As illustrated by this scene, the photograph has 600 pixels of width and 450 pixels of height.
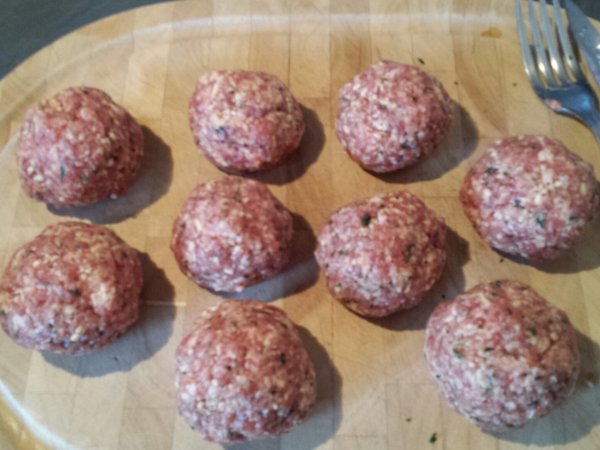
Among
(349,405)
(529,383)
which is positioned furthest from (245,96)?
(529,383)

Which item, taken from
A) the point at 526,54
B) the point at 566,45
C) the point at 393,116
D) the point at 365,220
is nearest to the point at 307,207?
the point at 365,220

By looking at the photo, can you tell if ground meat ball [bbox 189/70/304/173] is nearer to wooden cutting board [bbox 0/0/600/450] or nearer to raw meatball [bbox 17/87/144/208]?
wooden cutting board [bbox 0/0/600/450]

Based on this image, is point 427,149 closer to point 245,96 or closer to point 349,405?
point 245,96

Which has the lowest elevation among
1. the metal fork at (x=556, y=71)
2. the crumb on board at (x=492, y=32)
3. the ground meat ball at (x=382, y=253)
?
the ground meat ball at (x=382, y=253)

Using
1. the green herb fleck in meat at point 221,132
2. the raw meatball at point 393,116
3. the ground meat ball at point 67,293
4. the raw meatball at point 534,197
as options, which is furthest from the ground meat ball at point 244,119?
the raw meatball at point 534,197

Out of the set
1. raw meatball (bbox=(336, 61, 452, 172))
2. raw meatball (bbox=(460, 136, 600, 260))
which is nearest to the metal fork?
raw meatball (bbox=(460, 136, 600, 260))

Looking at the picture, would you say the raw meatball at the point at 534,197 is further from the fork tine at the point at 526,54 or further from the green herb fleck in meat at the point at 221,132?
the green herb fleck in meat at the point at 221,132

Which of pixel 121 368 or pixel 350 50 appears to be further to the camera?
pixel 350 50
